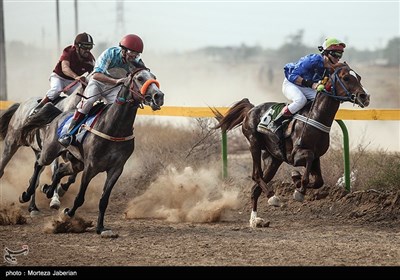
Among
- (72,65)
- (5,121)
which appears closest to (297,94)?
(72,65)

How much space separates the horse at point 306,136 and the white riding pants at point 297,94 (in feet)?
0.33

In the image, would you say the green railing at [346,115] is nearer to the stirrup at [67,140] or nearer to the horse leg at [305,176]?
the horse leg at [305,176]

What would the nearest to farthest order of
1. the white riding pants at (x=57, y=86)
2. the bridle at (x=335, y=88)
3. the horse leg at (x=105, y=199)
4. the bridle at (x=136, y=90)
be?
the bridle at (x=136, y=90) < the horse leg at (x=105, y=199) < the bridle at (x=335, y=88) < the white riding pants at (x=57, y=86)

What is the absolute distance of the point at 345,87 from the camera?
36.2 feet

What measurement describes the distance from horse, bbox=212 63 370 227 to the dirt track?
23.2 inches

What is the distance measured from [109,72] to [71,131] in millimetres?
944

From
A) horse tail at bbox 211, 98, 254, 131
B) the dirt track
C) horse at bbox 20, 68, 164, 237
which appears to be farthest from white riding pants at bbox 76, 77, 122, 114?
horse tail at bbox 211, 98, 254, 131

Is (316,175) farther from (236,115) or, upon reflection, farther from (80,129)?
(80,129)

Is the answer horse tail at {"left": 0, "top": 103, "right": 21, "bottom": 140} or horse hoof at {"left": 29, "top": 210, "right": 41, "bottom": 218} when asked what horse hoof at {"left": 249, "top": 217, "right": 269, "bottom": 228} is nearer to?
horse hoof at {"left": 29, "top": 210, "right": 41, "bottom": 218}

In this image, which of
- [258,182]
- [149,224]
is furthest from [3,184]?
[258,182]

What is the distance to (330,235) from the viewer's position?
10430mm

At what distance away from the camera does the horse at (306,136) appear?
11.1 metres

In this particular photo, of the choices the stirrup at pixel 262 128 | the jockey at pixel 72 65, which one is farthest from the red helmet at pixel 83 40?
the stirrup at pixel 262 128
